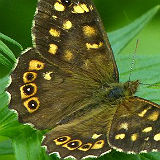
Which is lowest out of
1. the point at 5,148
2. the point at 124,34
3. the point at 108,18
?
the point at 5,148

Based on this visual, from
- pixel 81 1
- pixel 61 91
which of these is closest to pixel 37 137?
pixel 61 91

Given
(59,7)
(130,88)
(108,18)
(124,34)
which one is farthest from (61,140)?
(108,18)

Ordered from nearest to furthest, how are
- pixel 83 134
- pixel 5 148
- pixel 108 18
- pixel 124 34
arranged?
pixel 83 134, pixel 5 148, pixel 124 34, pixel 108 18

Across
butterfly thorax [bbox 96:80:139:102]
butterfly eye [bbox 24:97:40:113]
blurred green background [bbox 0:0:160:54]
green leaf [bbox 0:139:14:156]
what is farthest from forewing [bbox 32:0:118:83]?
blurred green background [bbox 0:0:160:54]

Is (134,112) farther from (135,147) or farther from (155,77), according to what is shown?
(155,77)

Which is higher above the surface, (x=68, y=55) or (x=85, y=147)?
(x=68, y=55)

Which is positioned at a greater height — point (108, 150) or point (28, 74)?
point (28, 74)

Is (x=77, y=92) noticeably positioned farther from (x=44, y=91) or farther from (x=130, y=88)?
(x=130, y=88)
